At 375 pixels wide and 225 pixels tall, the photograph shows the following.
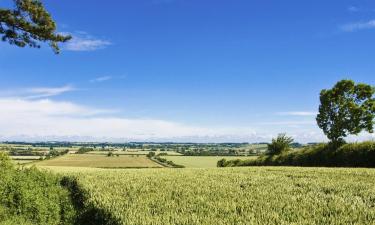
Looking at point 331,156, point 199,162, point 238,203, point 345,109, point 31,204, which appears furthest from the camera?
point 199,162

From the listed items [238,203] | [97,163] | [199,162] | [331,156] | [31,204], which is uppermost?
[331,156]

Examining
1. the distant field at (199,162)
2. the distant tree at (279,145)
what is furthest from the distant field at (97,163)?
the distant tree at (279,145)

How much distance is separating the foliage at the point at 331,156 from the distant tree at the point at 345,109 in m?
17.0

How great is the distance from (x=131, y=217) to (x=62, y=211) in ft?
36.5

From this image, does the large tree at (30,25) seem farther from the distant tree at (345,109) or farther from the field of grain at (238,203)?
the distant tree at (345,109)

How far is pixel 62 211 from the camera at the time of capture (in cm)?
1978

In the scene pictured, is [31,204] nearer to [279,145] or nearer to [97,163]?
[279,145]

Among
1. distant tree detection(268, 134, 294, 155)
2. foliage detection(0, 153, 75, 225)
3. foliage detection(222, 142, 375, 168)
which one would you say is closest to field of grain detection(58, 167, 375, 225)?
foliage detection(0, 153, 75, 225)

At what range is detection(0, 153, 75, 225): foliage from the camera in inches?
676

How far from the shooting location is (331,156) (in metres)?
36.5

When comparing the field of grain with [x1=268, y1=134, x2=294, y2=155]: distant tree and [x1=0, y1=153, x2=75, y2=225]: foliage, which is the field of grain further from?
[x1=268, y1=134, x2=294, y2=155]: distant tree

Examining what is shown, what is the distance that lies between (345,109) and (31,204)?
162 feet

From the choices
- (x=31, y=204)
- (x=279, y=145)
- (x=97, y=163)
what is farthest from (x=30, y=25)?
(x=97, y=163)

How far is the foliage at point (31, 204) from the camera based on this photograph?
1717 centimetres
